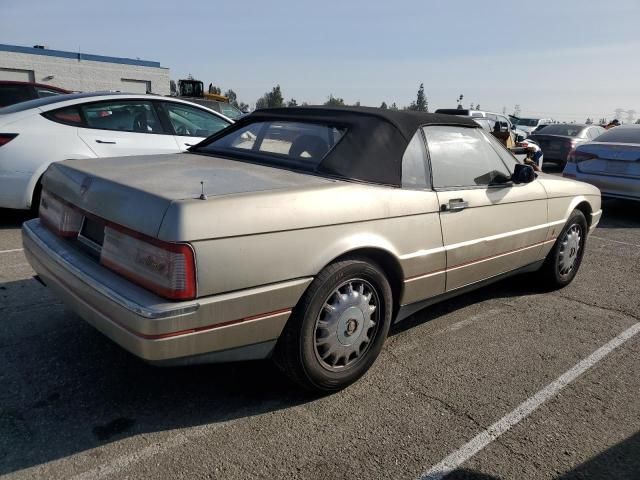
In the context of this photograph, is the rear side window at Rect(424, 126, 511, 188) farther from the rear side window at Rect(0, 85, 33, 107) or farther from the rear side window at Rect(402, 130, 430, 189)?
the rear side window at Rect(0, 85, 33, 107)

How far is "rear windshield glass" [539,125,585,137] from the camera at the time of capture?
1554 cm

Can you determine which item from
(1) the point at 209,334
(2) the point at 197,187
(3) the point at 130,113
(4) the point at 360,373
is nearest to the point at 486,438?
(4) the point at 360,373

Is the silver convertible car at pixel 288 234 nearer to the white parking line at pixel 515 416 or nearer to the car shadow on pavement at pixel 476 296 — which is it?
the car shadow on pavement at pixel 476 296

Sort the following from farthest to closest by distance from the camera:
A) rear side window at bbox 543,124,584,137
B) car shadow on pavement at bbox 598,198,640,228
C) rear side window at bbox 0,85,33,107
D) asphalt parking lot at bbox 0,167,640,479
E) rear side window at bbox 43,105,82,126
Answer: rear side window at bbox 543,124,584,137 < rear side window at bbox 0,85,33,107 < car shadow on pavement at bbox 598,198,640,228 < rear side window at bbox 43,105,82,126 < asphalt parking lot at bbox 0,167,640,479

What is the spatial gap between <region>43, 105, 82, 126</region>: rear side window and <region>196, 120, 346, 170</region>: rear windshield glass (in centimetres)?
258

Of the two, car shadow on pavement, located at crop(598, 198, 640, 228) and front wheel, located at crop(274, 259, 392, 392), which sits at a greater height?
front wheel, located at crop(274, 259, 392, 392)

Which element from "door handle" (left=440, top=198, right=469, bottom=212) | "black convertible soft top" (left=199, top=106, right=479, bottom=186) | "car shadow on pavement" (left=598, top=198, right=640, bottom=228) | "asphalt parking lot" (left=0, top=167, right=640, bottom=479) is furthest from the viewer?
"car shadow on pavement" (left=598, top=198, right=640, bottom=228)

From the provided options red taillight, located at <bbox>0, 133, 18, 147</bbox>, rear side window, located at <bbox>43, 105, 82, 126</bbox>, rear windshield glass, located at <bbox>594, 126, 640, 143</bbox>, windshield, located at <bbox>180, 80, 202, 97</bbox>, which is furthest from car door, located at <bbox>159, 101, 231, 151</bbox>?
windshield, located at <bbox>180, 80, 202, 97</bbox>

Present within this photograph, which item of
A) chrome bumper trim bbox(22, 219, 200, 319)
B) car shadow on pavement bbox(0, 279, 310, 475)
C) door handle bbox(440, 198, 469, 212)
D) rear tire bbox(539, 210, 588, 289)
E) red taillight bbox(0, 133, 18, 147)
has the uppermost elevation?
red taillight bbox(0, 133, 18, 147)

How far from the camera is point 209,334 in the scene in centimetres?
228

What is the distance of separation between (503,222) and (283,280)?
1960mm

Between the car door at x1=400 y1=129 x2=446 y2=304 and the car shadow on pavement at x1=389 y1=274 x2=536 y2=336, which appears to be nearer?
the car door at x1=400 y1=129 x2=446 y2=304

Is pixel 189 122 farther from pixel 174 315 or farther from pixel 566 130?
pixel 566 130

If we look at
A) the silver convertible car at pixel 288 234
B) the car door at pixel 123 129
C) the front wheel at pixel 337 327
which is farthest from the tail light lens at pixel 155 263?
the car door at pixel 123 129
